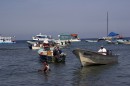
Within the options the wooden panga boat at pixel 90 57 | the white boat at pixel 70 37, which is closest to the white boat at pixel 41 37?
the white boat at pixel 70 37

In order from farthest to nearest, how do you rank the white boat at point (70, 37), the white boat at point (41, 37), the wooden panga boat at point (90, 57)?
1. the white boat at point (70, 37)
2. the white boat at point (41, 37)
3. the wooden panga boat at point (90, 57)

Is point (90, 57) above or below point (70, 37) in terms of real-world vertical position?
above

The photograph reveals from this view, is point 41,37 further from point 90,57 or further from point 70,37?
point 90,57

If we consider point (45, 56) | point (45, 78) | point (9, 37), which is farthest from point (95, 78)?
point (9, 37)

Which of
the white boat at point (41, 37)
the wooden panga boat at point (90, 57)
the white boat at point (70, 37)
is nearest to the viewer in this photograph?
the wooden panga boat at point (90, 57)

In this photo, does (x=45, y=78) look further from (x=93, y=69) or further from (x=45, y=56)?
(x=45, y=56)

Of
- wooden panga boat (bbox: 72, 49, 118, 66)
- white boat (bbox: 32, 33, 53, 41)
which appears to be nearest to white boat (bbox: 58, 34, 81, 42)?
white boat (bbox: 32, 33, 53, 41)

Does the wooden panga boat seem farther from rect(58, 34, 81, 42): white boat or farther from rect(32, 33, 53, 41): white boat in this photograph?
rect(58, 34, 81, 42): white boat

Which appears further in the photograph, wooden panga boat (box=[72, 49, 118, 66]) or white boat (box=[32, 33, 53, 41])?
white boat (box=[32, 33, 53, 41])

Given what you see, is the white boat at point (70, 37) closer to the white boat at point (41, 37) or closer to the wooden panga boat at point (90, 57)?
the white boat at point (41, 37)

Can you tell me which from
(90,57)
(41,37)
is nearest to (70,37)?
(41,37)

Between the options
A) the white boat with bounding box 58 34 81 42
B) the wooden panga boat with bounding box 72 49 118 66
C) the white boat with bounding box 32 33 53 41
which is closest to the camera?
the wooden panga boat with bounding box 72 49 118 66

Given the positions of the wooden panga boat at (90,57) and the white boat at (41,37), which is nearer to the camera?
the wooden panga boat at (90,57)

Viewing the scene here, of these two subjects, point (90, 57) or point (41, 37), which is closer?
point (90, 57)
